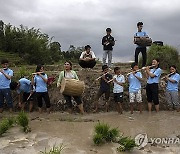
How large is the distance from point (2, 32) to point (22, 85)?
11890mm

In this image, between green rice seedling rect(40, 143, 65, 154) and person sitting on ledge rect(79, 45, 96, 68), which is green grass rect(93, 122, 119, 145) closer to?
green rice seedling rect(40, 143, 65, 154)

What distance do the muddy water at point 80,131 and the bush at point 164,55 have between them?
12.2 ft

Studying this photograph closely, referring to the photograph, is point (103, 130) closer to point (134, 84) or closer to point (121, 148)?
point (121, 148)

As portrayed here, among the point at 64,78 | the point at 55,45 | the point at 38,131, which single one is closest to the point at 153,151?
the point at 38,131

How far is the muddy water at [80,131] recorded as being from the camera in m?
7.48

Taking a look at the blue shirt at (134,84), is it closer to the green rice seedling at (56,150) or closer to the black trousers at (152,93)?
the black trousers at (152,93)

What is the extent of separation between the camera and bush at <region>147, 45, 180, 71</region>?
13695mm

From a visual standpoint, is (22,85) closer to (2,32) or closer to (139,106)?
(139,106)

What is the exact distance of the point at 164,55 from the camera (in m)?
13.8

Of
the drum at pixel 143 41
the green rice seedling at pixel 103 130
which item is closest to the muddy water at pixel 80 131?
the green rice seedling at pixel 103 130

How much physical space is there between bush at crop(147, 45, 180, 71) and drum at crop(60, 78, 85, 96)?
14.9 feet

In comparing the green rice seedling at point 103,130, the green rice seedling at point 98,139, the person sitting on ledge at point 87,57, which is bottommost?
the green rice seedling at point 98,139

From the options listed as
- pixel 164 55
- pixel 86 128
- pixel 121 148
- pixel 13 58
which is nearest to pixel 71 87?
pixel 86 128

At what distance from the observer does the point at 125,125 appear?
29.8 feet
